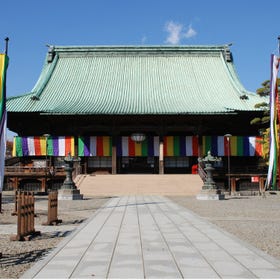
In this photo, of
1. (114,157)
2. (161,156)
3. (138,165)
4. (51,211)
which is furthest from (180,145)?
(51,211)

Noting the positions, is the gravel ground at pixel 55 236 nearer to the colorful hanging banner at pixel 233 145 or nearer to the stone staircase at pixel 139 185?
the stone staircase at pixel 139 185

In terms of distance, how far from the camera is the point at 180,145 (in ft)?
102

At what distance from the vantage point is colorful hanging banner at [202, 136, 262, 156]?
31.2 m

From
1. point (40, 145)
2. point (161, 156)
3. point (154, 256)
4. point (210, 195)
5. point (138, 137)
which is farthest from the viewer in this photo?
point (40, 145)

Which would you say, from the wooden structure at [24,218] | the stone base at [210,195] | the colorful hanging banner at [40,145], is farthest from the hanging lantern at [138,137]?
the wooden structure at [24,218]

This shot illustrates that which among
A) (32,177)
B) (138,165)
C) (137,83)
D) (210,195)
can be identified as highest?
(137,83)

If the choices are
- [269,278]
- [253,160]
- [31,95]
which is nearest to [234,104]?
[253,160]

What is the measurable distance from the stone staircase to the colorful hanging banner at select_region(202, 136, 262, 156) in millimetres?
4759

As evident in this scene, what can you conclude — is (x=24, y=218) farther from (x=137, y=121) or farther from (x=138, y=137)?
(x=137, y=121)

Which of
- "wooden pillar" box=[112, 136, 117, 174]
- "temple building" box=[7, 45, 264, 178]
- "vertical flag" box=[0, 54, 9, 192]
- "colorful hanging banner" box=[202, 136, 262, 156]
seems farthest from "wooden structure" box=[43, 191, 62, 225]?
"colorful hanging banner" box=[202, 136, 262, 156]

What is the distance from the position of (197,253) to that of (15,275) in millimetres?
2924

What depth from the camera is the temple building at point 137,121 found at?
2995cm

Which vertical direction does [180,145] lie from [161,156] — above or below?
above

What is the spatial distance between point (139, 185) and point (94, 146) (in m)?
7.03
